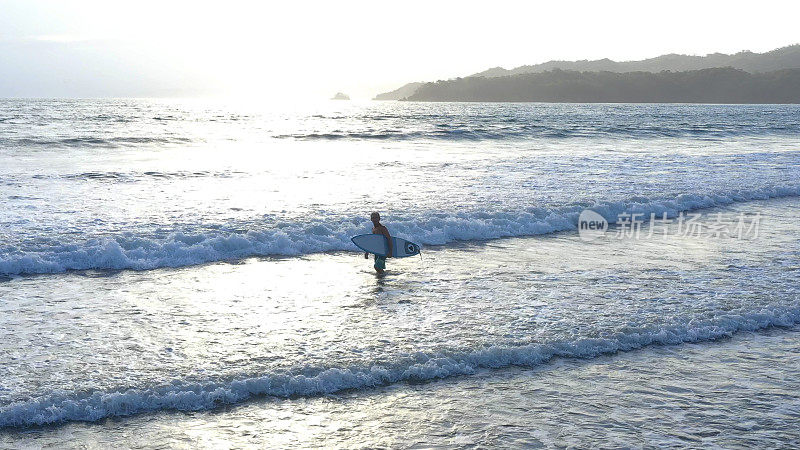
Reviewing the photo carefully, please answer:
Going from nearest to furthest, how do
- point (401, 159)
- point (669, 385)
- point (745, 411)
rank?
point (745, 411) → point (669, 385) → point (401, 159)

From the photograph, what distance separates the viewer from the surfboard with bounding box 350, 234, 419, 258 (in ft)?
39.8

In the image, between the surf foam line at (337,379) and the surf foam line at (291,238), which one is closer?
the surf foam line at (337,379)

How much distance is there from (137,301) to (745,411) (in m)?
8.44

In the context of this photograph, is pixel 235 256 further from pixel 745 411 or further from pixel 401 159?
pixel 401 159

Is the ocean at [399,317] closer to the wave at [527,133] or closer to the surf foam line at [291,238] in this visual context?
the surf foam line at [291,238]

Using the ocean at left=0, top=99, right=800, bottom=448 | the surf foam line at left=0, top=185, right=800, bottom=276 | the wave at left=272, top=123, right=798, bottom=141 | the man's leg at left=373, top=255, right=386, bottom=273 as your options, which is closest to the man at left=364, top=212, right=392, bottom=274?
the man's leg at left=373, top=255, right=386, bottom=273

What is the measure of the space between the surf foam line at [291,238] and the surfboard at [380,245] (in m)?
2.37

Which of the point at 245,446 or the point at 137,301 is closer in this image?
the point at 245,446

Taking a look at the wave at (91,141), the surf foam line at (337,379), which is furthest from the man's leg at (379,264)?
the wave at (91,141)

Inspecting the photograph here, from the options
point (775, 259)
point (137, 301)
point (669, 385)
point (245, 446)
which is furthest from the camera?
point (775, 259)

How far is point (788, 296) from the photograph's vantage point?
10.2 metres

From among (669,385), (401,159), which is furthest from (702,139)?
(669,385)

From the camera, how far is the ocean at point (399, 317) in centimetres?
622

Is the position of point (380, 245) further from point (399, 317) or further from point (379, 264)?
point (399, 317)
